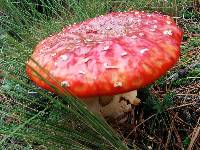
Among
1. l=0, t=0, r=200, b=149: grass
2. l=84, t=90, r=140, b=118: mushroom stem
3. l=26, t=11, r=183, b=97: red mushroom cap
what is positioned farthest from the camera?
l=84, t=90, r=140, b=118: mushroom stem

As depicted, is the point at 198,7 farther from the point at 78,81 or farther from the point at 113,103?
the point at 78,81

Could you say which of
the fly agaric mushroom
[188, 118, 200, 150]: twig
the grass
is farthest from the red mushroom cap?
[188, 118, 200, 150]: twig

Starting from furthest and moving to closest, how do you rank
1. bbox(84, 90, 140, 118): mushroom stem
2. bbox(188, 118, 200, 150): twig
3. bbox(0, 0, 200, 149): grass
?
bbox(84, 90, 140, 118): mushroom stem → bbox(188, 118, 200, 150): twig → bbox(0, 0, 200, 149): grass

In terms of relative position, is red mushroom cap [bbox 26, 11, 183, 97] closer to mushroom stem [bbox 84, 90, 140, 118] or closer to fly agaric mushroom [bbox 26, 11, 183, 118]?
fly agaric mushroom [bbox 26, 11, 183, 118]

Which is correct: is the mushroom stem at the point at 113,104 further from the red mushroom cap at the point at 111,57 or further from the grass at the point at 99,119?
the red mushroom cap at the point at 111,57

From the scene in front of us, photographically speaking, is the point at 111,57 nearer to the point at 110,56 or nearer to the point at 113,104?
the point at 110,56

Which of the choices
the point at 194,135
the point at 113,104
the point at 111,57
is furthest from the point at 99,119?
the point at 194,135

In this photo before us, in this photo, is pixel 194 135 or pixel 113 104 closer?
pixel 194 135

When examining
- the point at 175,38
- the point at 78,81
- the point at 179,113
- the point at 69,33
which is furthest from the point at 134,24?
the point at 179,113
